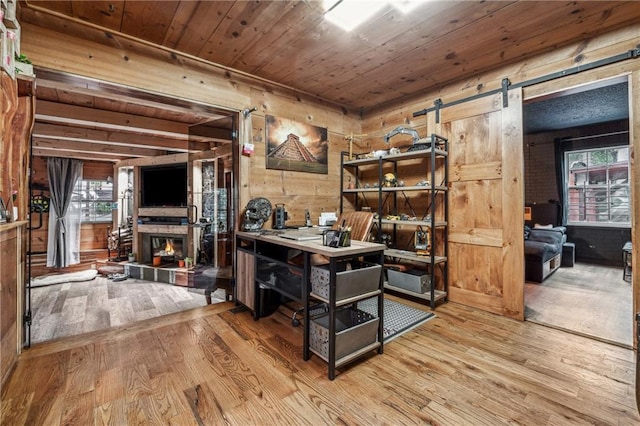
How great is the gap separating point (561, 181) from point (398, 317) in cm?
577

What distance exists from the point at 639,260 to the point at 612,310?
4.09 ft

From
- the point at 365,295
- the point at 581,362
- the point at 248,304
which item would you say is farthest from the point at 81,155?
the point at 581,362

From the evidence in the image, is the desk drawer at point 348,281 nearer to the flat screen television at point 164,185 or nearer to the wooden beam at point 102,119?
the wooden beam at point 102,119

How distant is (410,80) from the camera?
3104 millimetres

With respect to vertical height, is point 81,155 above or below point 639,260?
above

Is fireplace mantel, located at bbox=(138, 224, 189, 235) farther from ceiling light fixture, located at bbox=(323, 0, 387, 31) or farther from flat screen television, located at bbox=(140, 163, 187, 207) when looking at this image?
ceiling light fixture, located at bbox=(323, 0, 387, 31)

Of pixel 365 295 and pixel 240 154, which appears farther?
pixel 240 154

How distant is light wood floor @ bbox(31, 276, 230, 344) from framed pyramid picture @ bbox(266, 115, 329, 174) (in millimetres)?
1811

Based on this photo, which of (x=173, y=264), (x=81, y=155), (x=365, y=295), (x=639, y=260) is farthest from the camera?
(x=81, y=155)

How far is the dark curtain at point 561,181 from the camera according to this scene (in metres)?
5.92

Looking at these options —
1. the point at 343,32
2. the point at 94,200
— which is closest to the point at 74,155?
the point at 94,200

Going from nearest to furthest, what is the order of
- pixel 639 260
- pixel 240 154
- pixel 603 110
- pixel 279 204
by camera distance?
1. pixel 639 260
2. pixel 240 154
3. pixel 279 204
4. pixel 603 110

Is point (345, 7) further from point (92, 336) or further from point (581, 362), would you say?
point (92, 336)

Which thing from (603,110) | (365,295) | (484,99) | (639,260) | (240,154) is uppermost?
(603,110)
